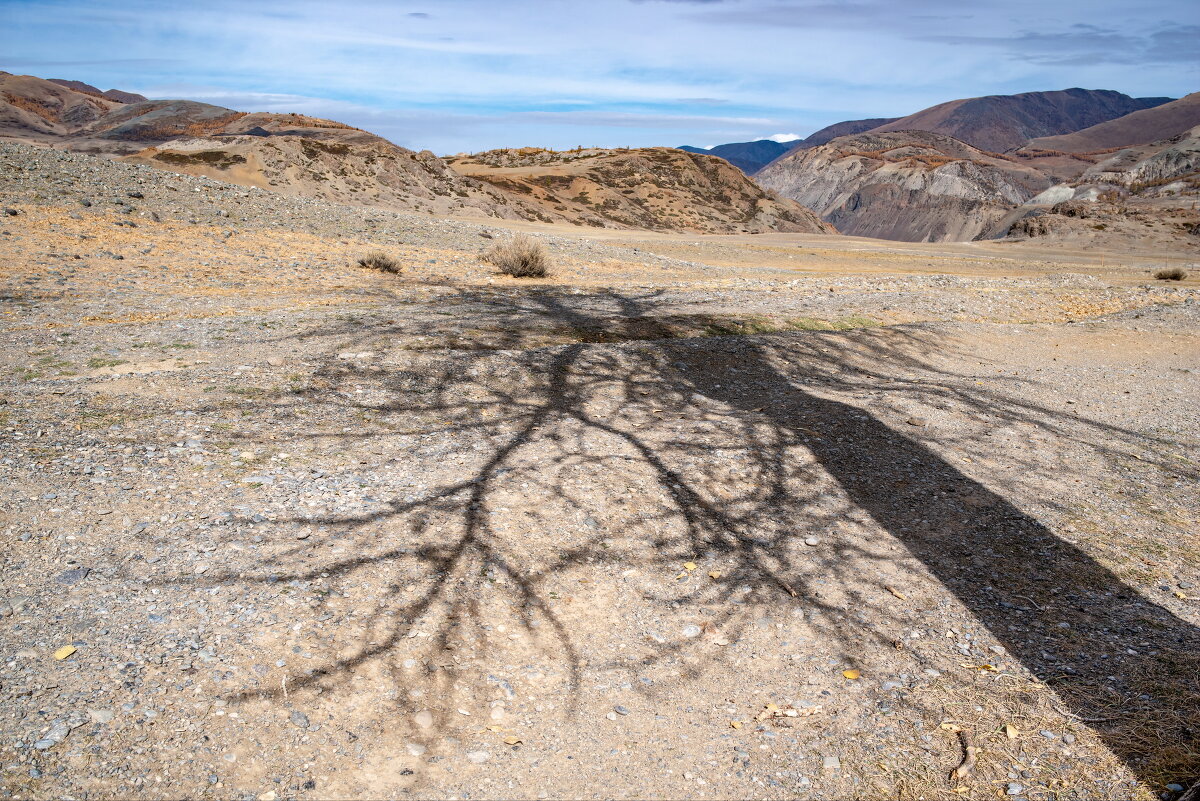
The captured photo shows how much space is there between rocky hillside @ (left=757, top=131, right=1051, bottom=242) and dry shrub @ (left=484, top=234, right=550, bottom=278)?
100 metres

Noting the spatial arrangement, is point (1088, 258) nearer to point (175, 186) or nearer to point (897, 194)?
point (175, 186)

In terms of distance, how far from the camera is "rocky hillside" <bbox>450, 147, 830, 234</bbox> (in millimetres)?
48312

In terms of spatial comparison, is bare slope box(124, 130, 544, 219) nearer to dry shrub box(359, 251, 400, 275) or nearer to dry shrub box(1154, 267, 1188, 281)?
dry shrub box(359, 251, 400, 275)

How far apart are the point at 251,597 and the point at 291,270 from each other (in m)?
10.2

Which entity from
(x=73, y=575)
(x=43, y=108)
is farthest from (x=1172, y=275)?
(x=43, y=108)

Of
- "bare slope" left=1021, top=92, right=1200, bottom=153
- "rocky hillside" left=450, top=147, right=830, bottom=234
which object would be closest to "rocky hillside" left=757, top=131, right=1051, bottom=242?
"bare slope" left=1021, top=92, right=1200, bottom=153

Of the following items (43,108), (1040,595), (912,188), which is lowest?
(1040,595)

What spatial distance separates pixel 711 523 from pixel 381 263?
1002cm

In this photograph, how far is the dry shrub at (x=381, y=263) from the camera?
12.6 metres

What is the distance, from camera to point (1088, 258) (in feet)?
102

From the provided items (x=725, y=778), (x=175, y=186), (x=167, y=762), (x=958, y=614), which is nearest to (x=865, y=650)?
(x=958, y=614)

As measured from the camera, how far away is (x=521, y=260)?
13.6 meters

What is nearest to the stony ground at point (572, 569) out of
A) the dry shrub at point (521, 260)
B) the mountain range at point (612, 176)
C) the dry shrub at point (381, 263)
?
the dry shrub at point (381, 263)

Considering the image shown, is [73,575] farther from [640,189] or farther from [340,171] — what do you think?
[640,189]
